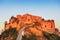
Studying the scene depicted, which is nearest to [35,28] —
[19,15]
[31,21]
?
[31,21]

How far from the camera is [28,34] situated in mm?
8477

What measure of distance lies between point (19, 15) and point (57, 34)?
172cm

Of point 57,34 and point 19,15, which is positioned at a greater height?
point 19,15

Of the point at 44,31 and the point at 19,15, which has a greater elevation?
the point at 19,15

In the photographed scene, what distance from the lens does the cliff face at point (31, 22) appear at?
28.1ft

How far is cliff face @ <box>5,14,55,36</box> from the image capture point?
8.58m

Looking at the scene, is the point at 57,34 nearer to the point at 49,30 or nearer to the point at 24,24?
the point at 49,30

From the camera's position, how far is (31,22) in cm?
874

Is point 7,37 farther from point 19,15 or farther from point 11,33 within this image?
point 19,15

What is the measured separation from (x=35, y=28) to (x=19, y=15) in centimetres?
83

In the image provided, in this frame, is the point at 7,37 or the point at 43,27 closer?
the point at 7,37

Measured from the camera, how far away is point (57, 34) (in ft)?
29.5

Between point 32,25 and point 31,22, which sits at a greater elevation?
point 31,22

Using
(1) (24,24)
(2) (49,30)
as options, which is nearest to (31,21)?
(1) (24,24)
